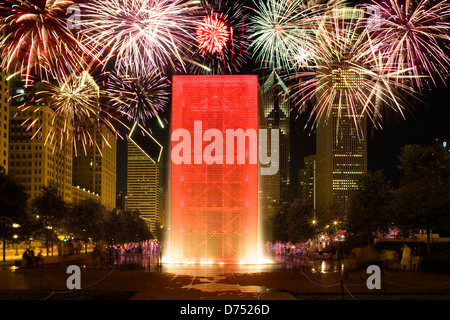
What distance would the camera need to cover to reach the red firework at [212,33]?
94.1 feet

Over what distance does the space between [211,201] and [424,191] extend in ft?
49.2

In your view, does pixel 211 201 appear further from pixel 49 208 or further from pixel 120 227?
pixel 120 227

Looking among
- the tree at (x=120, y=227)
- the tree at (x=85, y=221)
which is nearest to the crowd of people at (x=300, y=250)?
the tree at (x=85, y=221)

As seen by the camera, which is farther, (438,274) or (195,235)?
(195,235)

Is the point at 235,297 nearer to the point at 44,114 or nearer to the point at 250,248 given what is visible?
the point at 250,248

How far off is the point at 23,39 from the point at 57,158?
14204 cm

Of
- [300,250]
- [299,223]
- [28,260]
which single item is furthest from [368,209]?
[28,260]

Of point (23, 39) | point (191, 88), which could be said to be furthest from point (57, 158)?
point (23, 39)

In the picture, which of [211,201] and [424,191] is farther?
[211,201]

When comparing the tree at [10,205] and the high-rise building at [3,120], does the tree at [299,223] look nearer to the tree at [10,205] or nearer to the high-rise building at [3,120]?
the tree at [10,205]

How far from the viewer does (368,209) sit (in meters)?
50.2

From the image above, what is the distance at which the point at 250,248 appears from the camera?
38344mm

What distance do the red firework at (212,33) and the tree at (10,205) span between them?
22.0 m
